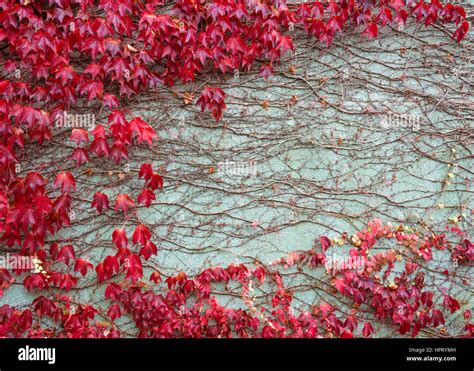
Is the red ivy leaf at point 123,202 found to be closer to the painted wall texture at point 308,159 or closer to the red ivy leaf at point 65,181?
the painted wall texture at point 308,159

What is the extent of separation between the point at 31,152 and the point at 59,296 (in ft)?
3.62

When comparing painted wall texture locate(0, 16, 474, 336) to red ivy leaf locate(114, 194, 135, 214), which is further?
painted wall texture locate(0, 16, 474, 336)

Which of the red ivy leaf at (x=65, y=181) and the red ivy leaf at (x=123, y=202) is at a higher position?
the red ivy leaf at (x=65, y=181)

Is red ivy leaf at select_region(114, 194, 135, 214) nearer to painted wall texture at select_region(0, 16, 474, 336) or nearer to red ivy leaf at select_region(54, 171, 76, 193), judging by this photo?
painted wall texture at select_region(0, 16, 474, 336)

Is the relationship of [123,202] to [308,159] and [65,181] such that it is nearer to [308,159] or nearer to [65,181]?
[65,181]

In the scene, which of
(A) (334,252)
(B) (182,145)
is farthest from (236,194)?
(A) (334,252)

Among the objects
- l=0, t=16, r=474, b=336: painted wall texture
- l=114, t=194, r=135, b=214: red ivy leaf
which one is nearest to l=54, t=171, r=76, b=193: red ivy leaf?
l=0, t=16, r=474, b=336: painted wall texture

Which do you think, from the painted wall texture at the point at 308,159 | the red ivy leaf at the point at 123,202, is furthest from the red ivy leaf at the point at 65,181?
the red ivy leaf at the point at 123,202

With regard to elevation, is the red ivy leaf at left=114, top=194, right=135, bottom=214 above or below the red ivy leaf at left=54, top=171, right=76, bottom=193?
below

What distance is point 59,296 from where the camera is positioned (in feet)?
12.0

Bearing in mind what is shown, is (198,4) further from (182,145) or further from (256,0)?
(182,145)

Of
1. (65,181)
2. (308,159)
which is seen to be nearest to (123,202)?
(65,181)

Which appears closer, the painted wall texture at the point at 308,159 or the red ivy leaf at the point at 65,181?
the red ivy leaf at the point at 65,181

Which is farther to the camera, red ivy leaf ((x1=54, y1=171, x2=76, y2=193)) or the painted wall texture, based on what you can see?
the painted wall texture
